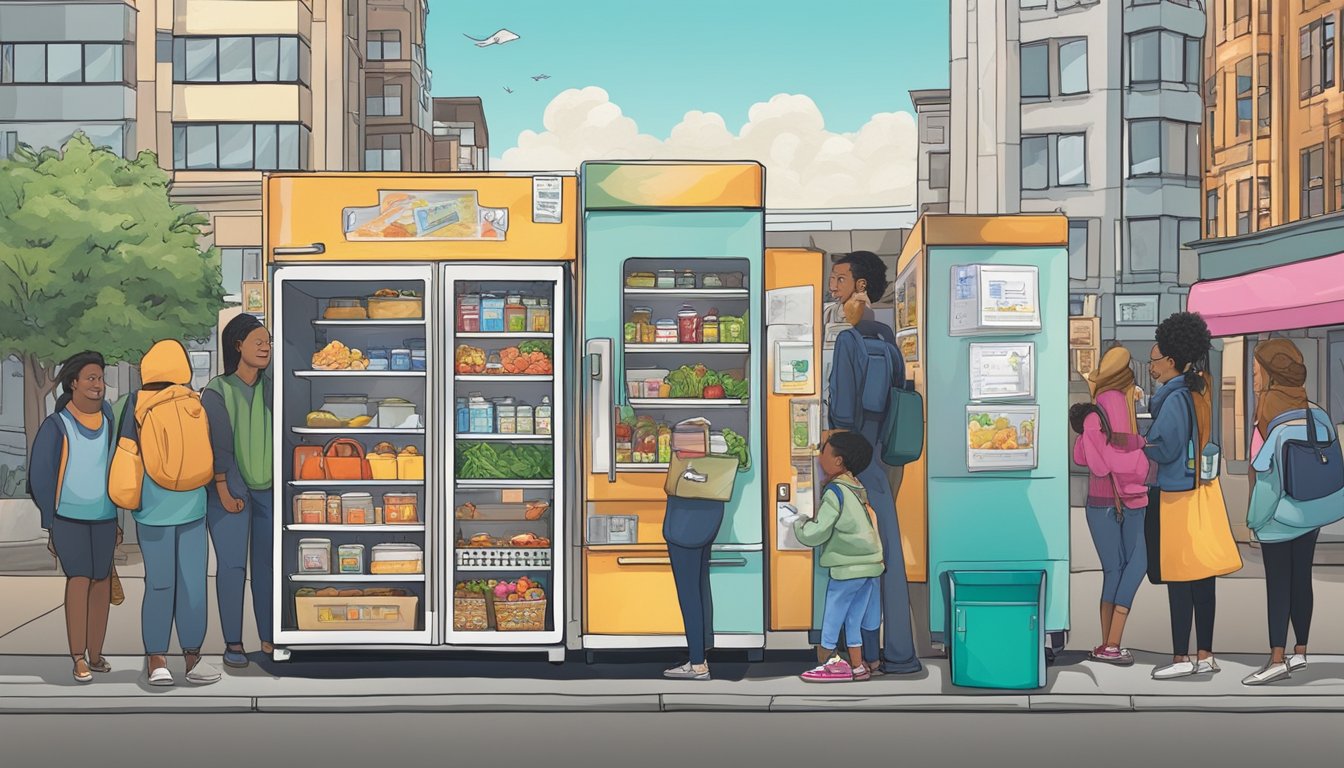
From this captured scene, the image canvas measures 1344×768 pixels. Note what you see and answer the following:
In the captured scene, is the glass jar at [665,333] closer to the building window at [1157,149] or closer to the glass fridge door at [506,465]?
the glass fridge door at [506,465]

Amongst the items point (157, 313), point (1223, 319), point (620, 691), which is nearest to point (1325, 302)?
point (1223, 319)

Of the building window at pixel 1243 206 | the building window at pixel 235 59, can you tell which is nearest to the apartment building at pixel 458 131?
the building window at pixel 235 59

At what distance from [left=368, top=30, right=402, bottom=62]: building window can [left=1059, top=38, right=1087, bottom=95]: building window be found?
24.5m

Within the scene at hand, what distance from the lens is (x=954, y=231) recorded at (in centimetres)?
962

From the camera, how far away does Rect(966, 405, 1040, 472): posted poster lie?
9.56 meters

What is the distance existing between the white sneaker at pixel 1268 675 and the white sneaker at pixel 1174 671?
12.7 inches

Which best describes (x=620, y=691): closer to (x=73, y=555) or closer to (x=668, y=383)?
(x=668, y=383)

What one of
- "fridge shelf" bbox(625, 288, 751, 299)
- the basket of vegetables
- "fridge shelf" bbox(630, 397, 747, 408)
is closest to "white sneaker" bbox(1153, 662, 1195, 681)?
"fridge shelf" bbox(630, 397, 747, 408)

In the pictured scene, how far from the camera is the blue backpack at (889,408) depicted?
8922 mm

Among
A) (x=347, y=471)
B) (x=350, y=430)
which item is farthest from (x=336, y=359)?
(x=347, y=471)

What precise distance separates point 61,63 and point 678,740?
34.5 metres

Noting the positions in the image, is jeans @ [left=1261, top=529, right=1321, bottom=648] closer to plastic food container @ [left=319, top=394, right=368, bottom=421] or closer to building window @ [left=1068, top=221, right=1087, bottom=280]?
plastic food container @ [left=319, top=394, right=368, bottom=421]

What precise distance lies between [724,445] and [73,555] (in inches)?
163

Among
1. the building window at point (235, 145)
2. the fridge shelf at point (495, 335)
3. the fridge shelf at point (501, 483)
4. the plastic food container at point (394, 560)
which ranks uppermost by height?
the building window at point (235, 145)
